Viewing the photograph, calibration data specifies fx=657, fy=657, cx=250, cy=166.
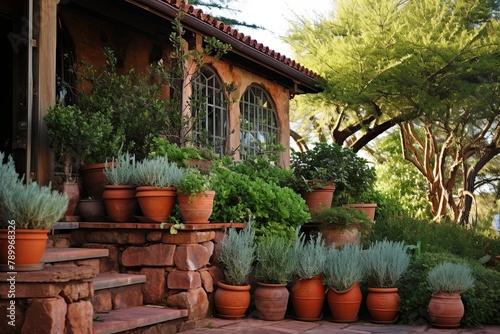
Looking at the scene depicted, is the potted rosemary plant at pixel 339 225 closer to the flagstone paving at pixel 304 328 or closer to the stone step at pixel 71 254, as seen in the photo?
the flagstone paving at pixel 304 328

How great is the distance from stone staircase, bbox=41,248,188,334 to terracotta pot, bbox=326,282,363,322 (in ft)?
4.63

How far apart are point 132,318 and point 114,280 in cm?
49

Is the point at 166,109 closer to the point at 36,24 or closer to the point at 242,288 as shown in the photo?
the point at 36,24

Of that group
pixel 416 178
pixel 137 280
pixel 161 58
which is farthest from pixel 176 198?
pixel 416 178

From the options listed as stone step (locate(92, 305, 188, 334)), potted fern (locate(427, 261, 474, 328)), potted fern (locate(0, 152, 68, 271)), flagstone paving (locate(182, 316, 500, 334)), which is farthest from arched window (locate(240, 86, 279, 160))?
potted fern (locate(0, 152, 68, 271))

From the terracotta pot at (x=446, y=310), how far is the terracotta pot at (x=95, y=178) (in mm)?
3335

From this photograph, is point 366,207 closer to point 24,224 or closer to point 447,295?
point 447,295

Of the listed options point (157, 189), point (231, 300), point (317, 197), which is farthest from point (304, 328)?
point (317, 197)

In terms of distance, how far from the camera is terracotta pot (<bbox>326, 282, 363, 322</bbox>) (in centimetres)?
607

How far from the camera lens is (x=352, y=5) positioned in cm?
1542

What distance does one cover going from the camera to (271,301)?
19.7ft

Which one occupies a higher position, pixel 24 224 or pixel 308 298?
pixel 24 224

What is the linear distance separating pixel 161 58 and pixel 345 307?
524 cm

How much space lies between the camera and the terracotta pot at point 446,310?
5898 millimetres
